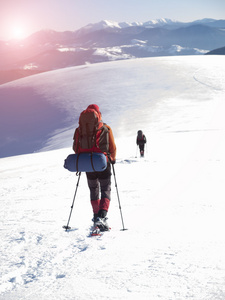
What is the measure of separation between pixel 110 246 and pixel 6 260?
1363 mm

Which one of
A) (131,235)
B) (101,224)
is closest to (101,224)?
(101,224)

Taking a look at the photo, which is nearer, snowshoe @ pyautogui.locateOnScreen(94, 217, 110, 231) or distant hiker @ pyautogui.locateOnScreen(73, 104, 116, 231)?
distant hiker @ pyautogui.locateOnScreen(73, 104, 116, 231)

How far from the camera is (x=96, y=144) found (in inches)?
159

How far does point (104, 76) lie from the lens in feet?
152

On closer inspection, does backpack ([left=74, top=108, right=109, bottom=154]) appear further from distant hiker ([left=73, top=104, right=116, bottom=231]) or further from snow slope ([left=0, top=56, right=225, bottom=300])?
snow slope ([left=0, top=56, right=225, bottom=300])

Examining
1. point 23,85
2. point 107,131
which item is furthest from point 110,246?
point 23,85

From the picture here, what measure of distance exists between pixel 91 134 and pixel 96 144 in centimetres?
17

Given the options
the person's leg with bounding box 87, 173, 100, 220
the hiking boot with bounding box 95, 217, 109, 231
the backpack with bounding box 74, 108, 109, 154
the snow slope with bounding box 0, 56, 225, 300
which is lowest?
the snow slope with bounding box 0, 56, 225, 300

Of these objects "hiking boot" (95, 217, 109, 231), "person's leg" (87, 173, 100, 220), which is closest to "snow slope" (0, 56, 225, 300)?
"hiking boot" (95, 217, 109, 231)

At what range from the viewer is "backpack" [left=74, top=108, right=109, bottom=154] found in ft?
13.0

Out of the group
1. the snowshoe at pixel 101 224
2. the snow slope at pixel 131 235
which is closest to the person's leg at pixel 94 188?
the snowshoe at pixel 101 224

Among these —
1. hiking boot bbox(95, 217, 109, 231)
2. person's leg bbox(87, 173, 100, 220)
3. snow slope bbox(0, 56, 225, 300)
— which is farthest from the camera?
person's leg bbox(87, 173, 100, 220)

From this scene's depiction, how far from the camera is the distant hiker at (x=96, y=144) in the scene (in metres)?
3.96

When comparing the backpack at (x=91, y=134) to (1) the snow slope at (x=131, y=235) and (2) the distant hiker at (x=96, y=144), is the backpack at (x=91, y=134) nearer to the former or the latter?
(2) the distant hiker at (x=96, y=144)
